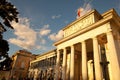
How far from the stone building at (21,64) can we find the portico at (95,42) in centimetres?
2615

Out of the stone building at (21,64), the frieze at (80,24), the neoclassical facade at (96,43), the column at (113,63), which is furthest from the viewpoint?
the stone building at (21,64)

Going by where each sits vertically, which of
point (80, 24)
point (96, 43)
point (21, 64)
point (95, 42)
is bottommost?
point (21, 64)

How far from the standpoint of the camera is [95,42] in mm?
13828

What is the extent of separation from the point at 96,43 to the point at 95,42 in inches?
8.0

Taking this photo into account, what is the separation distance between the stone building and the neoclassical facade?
84.8ft

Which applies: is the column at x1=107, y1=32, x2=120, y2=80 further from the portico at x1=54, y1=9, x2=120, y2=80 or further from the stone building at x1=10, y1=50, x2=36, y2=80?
the stone building at x1=10, y1=50, x2=36, y2=80

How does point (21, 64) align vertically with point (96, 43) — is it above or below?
below

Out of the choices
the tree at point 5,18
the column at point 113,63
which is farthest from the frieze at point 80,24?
the tree at point 5,18

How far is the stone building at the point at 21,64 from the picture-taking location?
1571 inches

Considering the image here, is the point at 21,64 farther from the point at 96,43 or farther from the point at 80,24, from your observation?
the point at 96,43

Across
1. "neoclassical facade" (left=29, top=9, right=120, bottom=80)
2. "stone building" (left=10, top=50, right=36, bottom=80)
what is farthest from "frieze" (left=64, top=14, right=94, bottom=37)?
Result: "stone building" (left=10, top=50, right=36, bottom=80)

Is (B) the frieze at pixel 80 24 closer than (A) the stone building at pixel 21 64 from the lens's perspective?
Yes

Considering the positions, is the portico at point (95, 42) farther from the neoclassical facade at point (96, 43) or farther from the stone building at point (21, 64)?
the stone building at point (21, 64)

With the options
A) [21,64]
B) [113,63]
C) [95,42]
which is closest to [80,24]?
[95,42]
